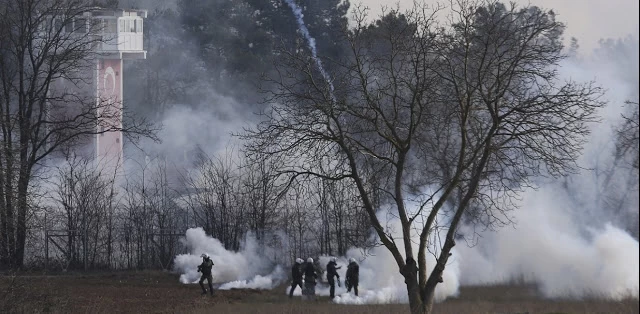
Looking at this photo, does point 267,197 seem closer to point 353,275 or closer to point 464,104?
point 353,275

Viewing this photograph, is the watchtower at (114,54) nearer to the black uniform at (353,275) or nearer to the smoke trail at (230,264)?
the smoke trail at (230,264)

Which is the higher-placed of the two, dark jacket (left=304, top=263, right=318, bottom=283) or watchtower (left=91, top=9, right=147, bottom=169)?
watchtower (left=91, top=9, right=147, bottom=169)

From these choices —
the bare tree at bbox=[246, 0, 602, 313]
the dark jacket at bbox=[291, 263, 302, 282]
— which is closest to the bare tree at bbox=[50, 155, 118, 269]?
the dark jacket at bbox=[291, 263, 302, 282]

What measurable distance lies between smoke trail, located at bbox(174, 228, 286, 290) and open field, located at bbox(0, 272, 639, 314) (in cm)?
181

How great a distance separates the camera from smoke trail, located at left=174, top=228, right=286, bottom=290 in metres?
34.9

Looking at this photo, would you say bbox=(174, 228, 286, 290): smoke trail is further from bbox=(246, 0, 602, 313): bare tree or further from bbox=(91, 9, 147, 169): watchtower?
bbox=(246, 0, 602, 313): bare tree

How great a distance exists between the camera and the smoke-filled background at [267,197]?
1966cm

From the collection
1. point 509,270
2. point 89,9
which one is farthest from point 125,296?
point 89,9

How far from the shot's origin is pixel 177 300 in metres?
28.1

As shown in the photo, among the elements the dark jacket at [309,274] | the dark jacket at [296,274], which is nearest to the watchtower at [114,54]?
the dark jacket at [296,274]

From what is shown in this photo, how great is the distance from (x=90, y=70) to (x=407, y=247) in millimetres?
37409

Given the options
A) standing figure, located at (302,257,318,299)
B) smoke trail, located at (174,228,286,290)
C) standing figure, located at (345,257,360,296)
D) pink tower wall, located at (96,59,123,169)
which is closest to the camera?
standing figure, located at (302,257,318,299)

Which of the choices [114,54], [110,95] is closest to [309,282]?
[110,95]

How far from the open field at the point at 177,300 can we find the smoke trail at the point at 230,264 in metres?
1.81
